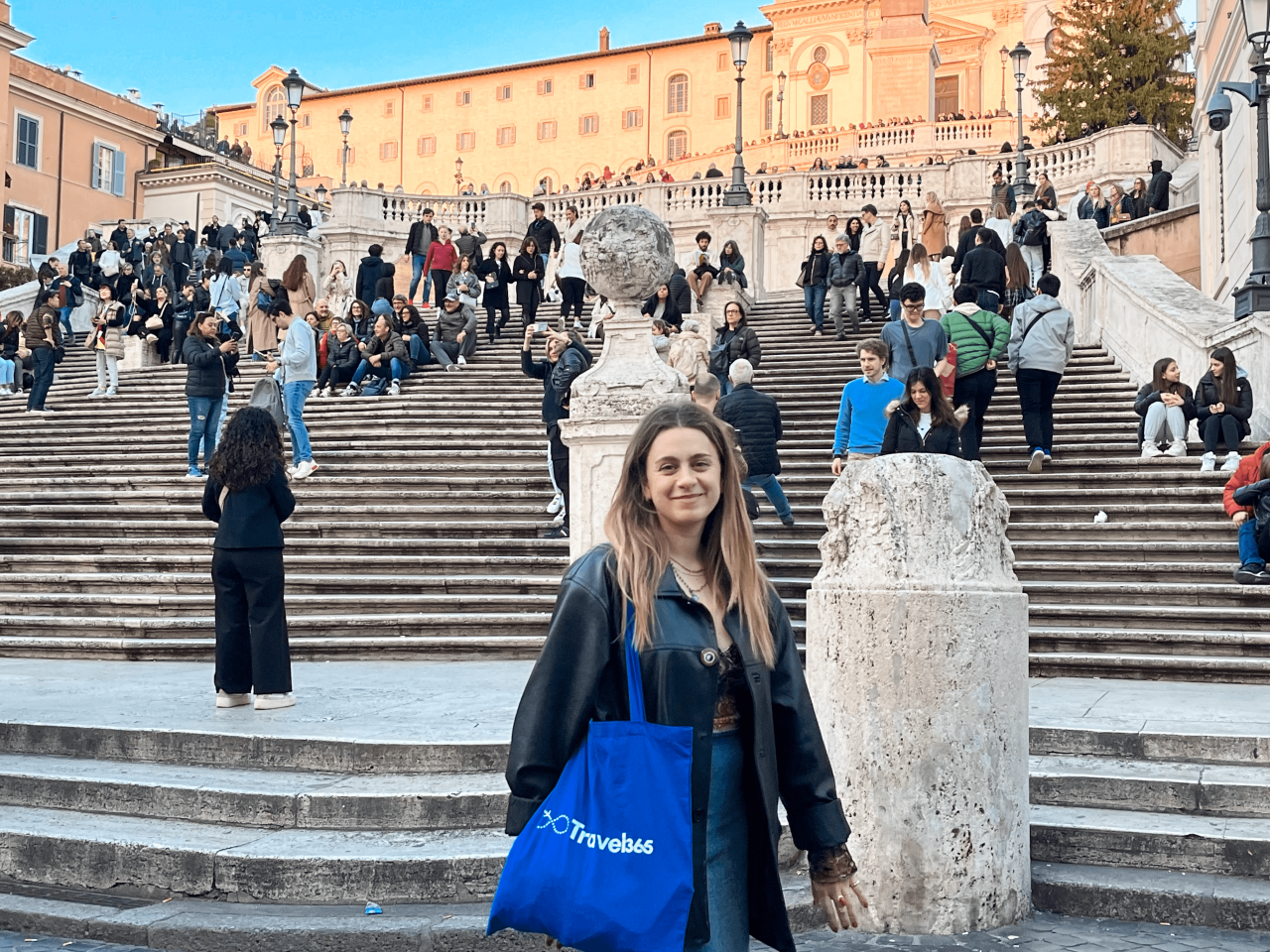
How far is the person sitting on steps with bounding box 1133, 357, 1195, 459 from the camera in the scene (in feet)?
41.1

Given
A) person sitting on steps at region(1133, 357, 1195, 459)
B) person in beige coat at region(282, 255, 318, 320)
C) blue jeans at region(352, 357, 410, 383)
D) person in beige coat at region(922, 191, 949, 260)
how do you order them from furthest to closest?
person in beige coat at region(922, 191, 949, 260) → person in beige coat at region(282, 255, 318, 320) → blue jeans at region(352, 357, 410, 383) → person sitting on steps at region(1133, 357, 1195, 459)

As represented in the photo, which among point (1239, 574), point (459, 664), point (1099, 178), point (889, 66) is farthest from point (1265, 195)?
point (889, 66)

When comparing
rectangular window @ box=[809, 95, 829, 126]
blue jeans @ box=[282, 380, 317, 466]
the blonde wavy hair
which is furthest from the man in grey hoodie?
rectangular window @ box=[809, 95, 829, 126]

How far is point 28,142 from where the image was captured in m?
50.6

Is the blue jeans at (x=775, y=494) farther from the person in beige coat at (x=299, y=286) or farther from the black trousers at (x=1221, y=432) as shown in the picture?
the person in beige coat at (x=299, y=286)

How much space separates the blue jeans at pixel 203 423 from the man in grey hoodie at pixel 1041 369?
8.12 m

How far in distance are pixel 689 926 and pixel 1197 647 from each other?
23.7 feet

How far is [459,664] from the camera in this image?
32.8 feet

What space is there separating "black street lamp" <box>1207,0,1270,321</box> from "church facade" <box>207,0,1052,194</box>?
165ft

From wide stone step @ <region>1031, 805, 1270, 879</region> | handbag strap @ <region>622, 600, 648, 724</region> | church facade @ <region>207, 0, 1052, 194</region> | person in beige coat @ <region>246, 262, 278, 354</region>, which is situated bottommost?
wide stone step @ <region>1031, 805, 1270, 879</region>

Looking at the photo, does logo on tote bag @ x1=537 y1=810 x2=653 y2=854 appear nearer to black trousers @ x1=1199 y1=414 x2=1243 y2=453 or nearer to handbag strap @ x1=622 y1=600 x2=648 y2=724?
handbag strap @ x1=622 y1=600 x2=648 y2=724

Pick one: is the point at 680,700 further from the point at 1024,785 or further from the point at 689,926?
the point at 1024,785

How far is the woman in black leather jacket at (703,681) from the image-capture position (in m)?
2.93

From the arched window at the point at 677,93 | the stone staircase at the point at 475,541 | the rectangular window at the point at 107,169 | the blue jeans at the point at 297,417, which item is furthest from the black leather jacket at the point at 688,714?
the arched window at the point at 677,93
